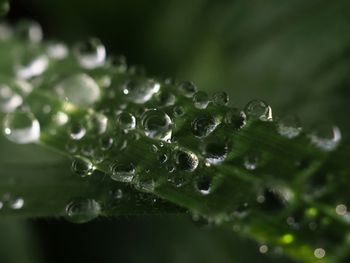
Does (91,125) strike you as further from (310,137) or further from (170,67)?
(170,67)

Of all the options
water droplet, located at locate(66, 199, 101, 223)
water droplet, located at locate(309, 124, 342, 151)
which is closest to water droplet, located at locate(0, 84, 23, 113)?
water droplet, located at locate(66, 199, 101, 223)

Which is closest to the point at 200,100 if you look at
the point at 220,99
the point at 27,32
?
the point at 220,99

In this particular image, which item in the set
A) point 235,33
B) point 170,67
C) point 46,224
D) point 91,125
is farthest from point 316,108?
point 46,224

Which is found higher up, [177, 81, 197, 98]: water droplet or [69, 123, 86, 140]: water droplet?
Result: [177, 81, 197, 98]: water droplet

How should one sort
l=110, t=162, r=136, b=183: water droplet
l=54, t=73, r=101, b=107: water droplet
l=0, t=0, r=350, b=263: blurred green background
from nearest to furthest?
l=110, t=162, r=136, b=183: water droplet → l=54, t=73, r=101, b=107: water droplet → l=0, t=0, r=350, b=263: blurred green background

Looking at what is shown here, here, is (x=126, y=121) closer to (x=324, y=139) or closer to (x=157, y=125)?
(x=157, y=125)

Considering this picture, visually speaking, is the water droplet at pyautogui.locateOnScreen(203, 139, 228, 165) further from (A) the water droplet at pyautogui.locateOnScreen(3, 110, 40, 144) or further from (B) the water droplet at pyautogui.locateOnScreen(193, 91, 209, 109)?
(A) the water droplet at pyautogui.locateOnScreen(3, 110, 40, 144)
